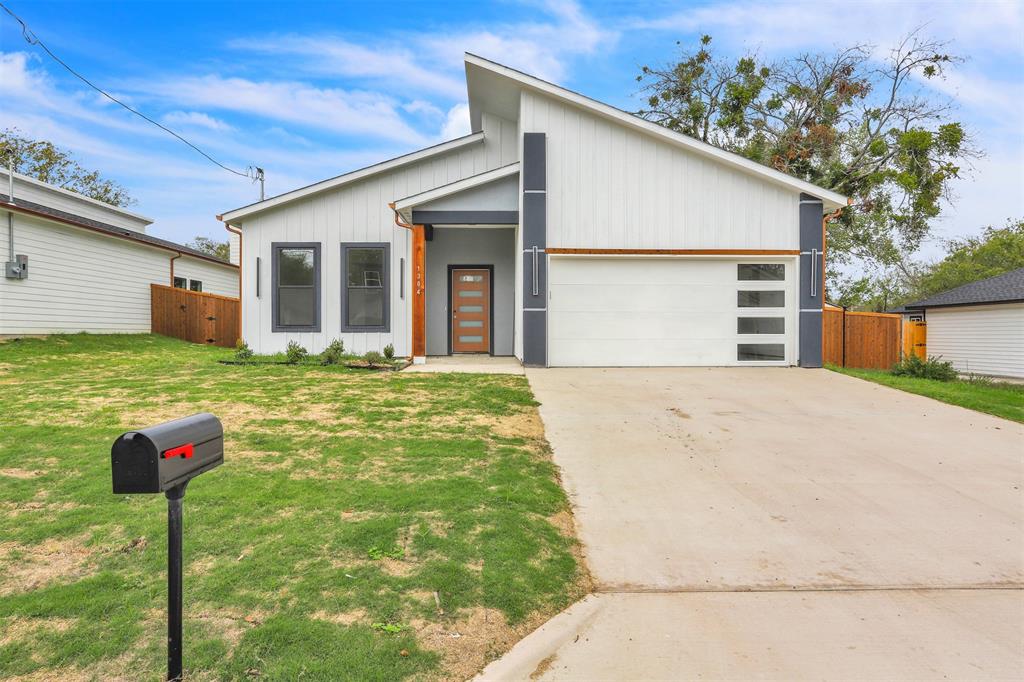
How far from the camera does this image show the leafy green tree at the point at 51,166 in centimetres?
2455

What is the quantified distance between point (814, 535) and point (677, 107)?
21599 mm

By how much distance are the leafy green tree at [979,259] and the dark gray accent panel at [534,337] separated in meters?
35.8

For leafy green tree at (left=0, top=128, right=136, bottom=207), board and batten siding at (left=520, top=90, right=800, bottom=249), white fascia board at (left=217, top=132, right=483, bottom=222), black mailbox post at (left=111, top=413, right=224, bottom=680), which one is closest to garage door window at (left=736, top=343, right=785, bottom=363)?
board and batten siding at (left=520, top=90, right=800, bottom=249)

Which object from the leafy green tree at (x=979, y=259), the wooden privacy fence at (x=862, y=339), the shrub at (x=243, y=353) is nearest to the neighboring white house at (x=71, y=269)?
the shrub at (x=243, y=353)

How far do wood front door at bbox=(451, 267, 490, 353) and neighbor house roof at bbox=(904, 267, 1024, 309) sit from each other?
56.2ft

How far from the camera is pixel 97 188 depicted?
93.6 feet

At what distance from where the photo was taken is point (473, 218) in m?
10.5

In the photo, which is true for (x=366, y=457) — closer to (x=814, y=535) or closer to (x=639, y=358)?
(x=814, y=535)

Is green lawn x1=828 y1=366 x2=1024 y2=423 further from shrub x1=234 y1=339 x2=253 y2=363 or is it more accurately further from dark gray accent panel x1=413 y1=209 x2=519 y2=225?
shrub x1=234 y1=339 x2=253 y2=363

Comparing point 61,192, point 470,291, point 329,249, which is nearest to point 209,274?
point 61,192

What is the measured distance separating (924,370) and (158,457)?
12.6 metres

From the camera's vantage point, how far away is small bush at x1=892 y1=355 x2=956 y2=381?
33.2ft

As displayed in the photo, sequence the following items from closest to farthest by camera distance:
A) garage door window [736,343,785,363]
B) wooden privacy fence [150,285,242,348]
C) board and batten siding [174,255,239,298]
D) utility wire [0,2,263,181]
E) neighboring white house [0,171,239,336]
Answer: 1. garage door window [736,343,785,363]
2. utility wire [0,2,263,181]
3. neighboring white house [0,171,239,336]
4. wooden privacy fence [150,285,242,348]
5. board and batten siding [174,255,239,298]

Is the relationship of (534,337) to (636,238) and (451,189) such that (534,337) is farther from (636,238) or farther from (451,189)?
(451,189)
